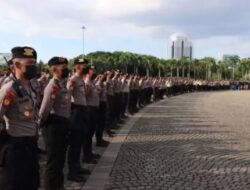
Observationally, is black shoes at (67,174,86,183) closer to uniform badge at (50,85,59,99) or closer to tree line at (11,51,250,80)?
uniform badge at (50,85,59,99)

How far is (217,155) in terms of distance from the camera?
39.4 ft

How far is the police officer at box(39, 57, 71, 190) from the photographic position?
753 cm

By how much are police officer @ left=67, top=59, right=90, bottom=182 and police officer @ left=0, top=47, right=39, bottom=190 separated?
142 inches

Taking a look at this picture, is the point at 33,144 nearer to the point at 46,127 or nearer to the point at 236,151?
the point at 46,127

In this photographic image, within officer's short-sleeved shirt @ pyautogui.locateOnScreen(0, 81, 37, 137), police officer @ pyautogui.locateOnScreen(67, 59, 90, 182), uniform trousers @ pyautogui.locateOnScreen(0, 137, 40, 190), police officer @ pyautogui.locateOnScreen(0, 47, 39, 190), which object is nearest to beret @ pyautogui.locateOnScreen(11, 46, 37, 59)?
police officer @ pyautogui.locateOnScreen(0, 47, 39, 190)

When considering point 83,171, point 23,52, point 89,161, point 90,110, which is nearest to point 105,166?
point 89,161

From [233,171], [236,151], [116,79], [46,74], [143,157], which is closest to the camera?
[233,171]

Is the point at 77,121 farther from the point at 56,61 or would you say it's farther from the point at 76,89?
the point at 56,61

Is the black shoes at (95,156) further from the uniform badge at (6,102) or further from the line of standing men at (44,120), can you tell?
the uniform badge at (6,102)

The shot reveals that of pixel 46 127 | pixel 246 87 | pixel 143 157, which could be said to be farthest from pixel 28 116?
pixel 246 87

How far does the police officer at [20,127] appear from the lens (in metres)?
5.36

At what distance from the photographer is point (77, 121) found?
934 centimetres

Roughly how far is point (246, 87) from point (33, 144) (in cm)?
9835

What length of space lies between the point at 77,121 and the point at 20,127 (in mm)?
3880
